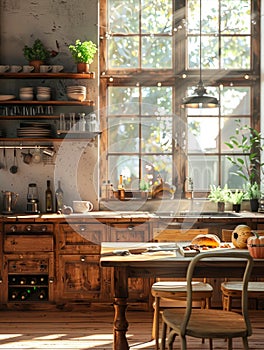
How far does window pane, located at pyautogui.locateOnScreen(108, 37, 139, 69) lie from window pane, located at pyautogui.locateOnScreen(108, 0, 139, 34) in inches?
3.6

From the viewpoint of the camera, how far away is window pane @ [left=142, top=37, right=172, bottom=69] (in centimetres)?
675

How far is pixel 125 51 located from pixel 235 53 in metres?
1.12

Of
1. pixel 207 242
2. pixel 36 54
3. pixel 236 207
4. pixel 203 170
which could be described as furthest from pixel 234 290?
pixel 36 54

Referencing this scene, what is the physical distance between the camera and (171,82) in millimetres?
6750

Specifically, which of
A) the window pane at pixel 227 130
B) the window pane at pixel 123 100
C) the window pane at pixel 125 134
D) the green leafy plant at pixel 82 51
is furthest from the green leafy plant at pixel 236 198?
the green leafy plant at pixel 82 51

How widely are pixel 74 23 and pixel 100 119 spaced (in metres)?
0.97

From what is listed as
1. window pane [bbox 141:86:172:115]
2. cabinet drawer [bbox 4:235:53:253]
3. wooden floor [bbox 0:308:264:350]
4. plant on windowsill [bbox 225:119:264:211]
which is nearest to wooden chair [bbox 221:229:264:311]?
wooden floor [bbox 0:308:264:350]

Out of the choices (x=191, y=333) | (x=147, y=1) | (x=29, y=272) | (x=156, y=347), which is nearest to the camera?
(x=191, y=333)

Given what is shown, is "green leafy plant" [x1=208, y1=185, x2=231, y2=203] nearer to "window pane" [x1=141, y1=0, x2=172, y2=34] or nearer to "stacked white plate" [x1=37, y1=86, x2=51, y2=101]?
"window pane" [x1=141, y1=0, x2=172, y2=34]

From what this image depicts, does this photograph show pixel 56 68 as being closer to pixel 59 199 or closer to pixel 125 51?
pixel 125 51

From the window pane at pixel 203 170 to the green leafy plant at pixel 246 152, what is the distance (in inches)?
7.0

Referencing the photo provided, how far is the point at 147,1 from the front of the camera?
6.74 m

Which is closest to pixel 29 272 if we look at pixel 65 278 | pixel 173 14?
pixel 65 278

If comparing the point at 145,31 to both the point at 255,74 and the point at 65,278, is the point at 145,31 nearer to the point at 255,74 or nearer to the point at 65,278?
the point at 255,74
